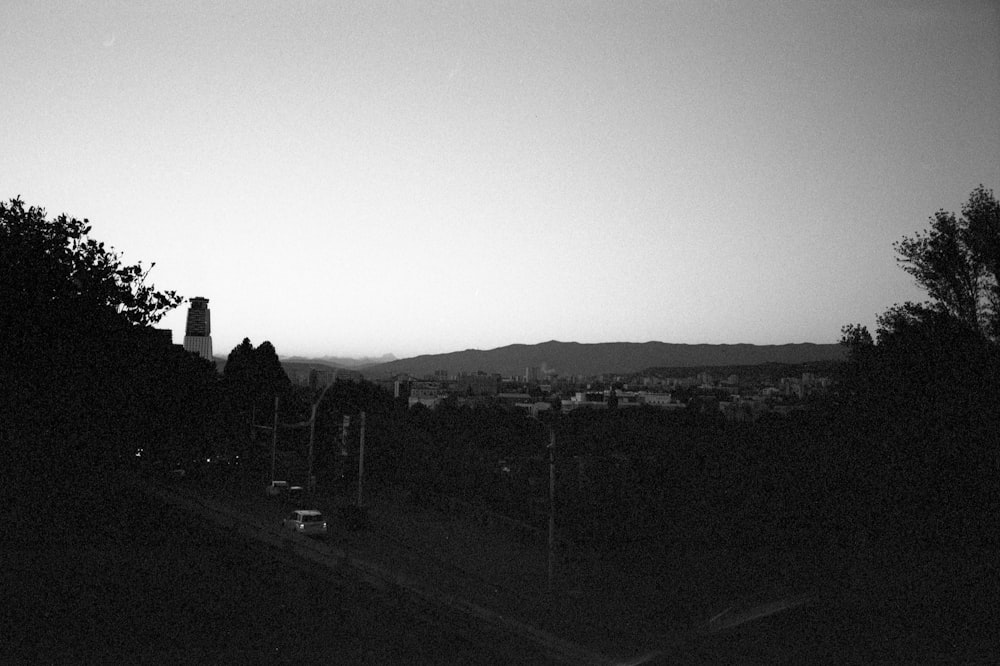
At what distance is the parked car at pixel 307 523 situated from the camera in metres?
17.1

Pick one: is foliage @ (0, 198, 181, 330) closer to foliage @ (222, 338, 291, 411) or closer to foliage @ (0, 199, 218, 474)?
foliage @ (0, 199, 218, 474)

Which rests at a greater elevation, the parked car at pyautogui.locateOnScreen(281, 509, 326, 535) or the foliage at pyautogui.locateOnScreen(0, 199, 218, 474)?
the foliage at pyautogui.locateOnScreen(0, 199, 218, 474)

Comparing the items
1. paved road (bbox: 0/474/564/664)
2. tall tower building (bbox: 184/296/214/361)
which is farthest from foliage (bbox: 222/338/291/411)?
tall tower building (bbox: 184/296/214/361)

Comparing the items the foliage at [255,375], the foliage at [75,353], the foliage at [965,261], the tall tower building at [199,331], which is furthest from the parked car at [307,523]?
the tall tower building at [199,331]

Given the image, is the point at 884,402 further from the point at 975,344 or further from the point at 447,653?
the point at 447,653

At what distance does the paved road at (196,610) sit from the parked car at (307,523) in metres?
4.40

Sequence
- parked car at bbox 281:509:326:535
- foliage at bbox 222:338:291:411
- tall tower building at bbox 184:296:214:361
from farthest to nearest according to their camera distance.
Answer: tall tower building at bbox 184:296:214:361 < foliage at bbox 222:338:291:411 < parked car at bbox 281:509:326:535

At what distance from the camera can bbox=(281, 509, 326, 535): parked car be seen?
17.1m

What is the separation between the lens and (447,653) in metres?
8.69

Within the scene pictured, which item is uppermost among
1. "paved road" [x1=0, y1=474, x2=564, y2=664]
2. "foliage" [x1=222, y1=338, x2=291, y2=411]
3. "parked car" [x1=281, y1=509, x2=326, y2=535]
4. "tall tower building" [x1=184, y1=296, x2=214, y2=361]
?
"tall tower building" [x1=184, y1=296, x2=214, y2=361]

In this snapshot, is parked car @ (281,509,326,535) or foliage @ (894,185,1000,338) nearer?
foliage @ (894,185,1000,338)

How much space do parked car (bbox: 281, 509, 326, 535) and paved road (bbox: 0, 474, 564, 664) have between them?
14.4ft

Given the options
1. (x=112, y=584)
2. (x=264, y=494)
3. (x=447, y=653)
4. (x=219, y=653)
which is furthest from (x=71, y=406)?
(x=264, y=494)

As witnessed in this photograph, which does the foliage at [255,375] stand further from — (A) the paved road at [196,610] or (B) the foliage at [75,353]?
(A) the paved road at [196,610]
